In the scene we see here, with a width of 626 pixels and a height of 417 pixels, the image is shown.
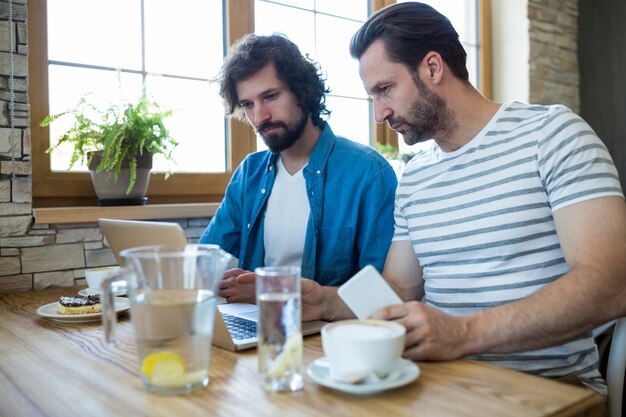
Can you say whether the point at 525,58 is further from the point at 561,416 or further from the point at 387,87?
the point at 561,416

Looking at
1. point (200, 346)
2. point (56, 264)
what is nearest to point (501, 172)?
point (200, 346)

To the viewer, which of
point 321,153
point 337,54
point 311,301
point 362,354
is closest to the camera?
point 362,354

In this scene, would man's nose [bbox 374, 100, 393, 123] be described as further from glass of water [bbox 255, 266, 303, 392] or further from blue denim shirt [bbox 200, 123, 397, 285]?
glass of water [bbox 255, 266, 303, 392]

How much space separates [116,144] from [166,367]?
1.29 meters

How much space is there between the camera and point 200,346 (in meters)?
0.76

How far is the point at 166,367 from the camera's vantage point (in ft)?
2.49

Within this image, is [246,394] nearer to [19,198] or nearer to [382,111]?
[382,111]

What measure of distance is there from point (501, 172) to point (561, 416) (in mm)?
645

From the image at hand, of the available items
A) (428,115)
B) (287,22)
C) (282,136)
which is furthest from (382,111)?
(287,22)

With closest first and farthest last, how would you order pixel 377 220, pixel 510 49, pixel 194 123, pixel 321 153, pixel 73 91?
pixel 377 220, pixel 321 153, pixel 73 91, pixel 194 123, pixel 510 49

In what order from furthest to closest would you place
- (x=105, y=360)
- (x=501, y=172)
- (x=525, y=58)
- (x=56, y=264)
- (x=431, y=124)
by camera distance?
(x=525, y=58)
(x=56, y=264)
(x=431, y=124)
(x=501, y=172)
(x=105, y=360)

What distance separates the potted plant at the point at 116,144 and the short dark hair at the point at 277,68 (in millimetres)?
299

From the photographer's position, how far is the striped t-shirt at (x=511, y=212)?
1.12 m

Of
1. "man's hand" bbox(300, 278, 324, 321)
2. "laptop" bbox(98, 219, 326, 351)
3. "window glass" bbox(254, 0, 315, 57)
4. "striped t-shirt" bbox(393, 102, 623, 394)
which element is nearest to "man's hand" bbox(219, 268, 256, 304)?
"laptop" bbox(98, 219, 326, 351)
